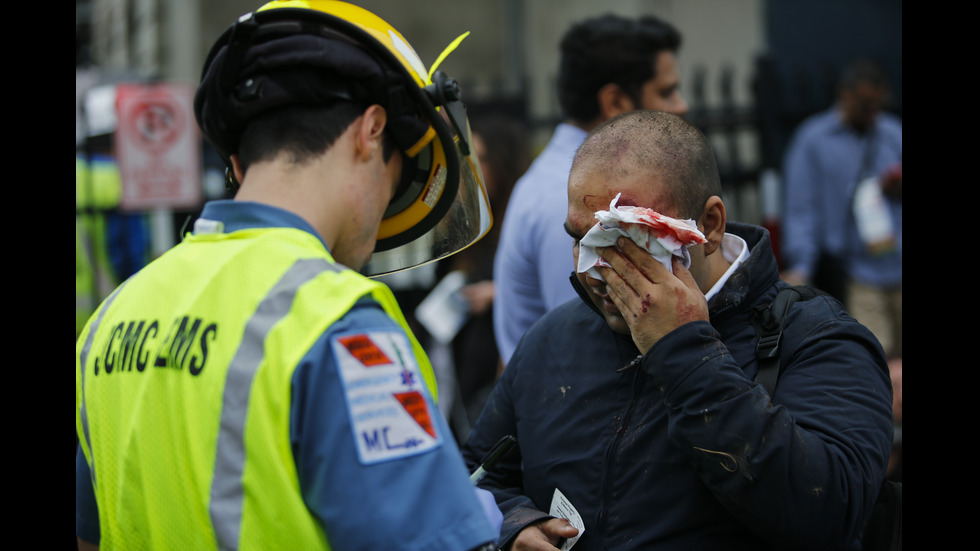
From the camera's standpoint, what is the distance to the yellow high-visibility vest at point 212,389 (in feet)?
4.94

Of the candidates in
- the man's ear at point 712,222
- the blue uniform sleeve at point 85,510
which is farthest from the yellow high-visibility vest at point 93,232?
the man's ear at point 712,222

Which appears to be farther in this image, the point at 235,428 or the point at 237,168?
the point at 237,168

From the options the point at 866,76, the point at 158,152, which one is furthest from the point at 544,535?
the point at 866,76

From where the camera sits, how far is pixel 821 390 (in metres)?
2.04

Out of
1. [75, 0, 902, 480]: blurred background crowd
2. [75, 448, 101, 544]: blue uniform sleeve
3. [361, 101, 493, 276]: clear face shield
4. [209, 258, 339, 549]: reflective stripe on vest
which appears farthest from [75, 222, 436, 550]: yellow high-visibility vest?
[75, 0, 902, 480]: blurred background crowd

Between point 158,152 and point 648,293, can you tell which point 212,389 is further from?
point 158,152

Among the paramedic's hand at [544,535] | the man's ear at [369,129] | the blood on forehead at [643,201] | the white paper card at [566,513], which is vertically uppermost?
the man's ear at [369,129]

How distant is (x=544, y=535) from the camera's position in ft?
7.22

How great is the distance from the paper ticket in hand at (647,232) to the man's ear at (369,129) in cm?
53

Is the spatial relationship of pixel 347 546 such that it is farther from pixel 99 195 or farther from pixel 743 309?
pixel 99 195

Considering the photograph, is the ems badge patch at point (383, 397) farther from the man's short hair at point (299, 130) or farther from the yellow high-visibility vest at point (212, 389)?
the man's short hair at point (299, 130)

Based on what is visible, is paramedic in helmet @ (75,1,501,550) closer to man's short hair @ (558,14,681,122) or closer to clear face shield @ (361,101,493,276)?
clear face shield @ (361,101,493,276)

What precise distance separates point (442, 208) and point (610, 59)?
1.62 metres
